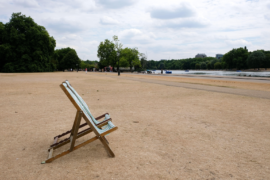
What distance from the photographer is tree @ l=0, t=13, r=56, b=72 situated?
52.6 meters

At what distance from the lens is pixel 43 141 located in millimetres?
4148

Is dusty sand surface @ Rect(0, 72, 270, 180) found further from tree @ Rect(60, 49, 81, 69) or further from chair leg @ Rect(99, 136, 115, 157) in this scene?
tree @ Rect(60, 49, 81, 69)

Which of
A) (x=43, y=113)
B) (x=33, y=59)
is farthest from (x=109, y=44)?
(x=43, y=113)

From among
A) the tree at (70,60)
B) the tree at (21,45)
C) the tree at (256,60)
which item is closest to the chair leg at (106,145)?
the tree at (21,45)

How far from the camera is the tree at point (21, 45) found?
2072 inches

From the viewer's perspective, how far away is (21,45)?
179 feet

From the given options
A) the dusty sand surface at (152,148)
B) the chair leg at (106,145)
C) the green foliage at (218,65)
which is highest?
the green foliage at (218,65)

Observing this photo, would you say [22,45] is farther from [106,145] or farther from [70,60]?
[106,145]

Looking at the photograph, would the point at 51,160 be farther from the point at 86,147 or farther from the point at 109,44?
the point at 109,44

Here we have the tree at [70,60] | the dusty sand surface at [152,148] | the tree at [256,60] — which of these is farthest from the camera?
the tree at [256,60]

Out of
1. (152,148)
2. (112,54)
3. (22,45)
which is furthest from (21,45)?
(152,148)

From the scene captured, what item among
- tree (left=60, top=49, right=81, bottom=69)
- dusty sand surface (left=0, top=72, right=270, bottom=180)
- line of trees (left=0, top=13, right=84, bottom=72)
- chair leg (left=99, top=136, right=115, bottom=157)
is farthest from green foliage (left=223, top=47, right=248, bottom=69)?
chair leg (left=99, top=136, right=115, bottom=157)

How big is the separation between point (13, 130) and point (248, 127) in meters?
5.46

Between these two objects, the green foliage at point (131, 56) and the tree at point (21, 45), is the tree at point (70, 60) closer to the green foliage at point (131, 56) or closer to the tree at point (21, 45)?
the green foliage at point (131, 56)
